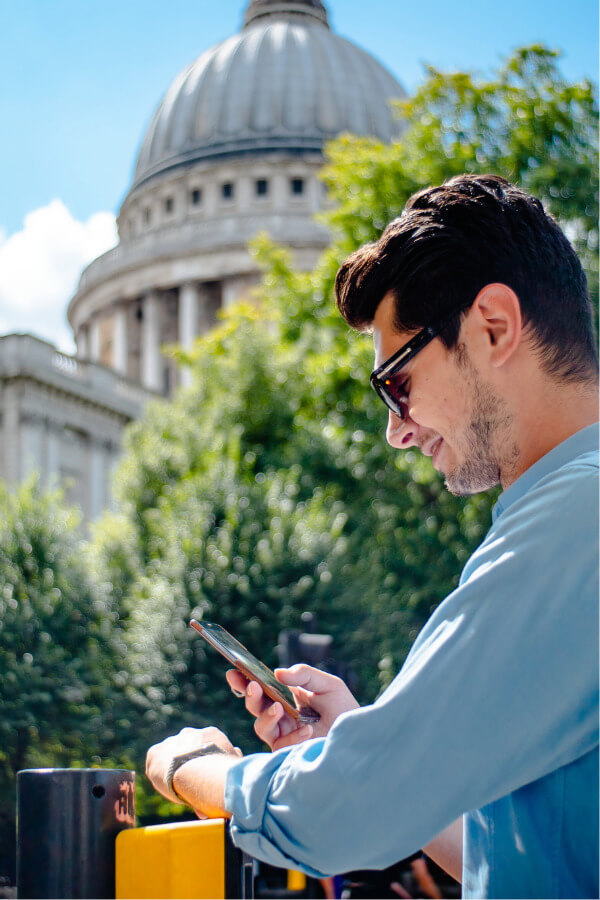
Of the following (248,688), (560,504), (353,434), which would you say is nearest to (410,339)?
(560,504)

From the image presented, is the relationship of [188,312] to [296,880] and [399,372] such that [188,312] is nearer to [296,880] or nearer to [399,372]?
[296,880]

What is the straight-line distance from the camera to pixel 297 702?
2.31 metres

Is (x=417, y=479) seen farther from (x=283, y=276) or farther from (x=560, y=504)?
(x=560, y=504)

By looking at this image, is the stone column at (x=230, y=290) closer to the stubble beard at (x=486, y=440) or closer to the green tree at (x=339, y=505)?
the green tree at (x=339, y=505)

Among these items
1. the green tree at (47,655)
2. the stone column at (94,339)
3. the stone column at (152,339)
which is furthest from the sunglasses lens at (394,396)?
the stone column at (94,339)

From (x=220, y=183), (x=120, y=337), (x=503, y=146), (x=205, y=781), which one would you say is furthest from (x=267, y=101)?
(x=205, y=781)

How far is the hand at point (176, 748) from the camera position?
2025mm

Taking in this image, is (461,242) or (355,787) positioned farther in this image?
(461,242)

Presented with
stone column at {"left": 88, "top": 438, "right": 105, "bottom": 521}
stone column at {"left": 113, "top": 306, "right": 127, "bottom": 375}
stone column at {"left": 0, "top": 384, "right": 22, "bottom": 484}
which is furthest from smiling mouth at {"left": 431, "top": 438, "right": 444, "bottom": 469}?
stone column at {"left": 113, "top": 306, "right": 127, "bottom": 375}

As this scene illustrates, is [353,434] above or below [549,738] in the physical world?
above

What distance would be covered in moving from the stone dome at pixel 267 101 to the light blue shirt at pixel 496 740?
5964 cm

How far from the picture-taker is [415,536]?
687 inches

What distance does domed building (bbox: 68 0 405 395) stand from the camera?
55219 mm

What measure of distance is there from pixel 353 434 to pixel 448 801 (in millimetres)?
17243
